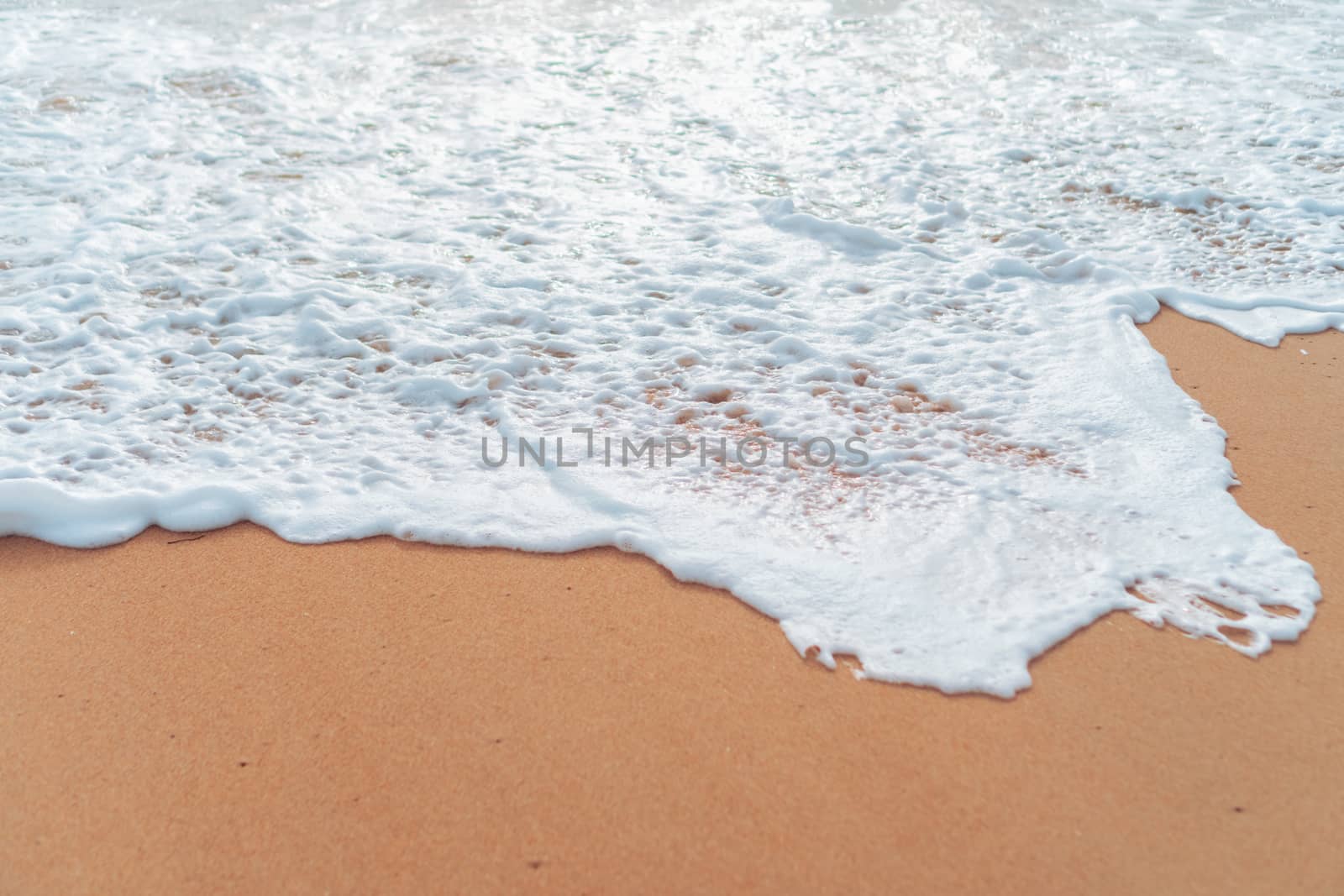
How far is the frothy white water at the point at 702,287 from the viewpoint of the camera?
97.3 inches

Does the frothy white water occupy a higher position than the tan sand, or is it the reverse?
the frothy white water

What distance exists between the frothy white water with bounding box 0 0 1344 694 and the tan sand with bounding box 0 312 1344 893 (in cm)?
13

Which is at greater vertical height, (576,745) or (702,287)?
(702,287)

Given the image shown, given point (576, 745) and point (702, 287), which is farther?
point (702, 287)

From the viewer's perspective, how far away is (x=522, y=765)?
1.93 meters

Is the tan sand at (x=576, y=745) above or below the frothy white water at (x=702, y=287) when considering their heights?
below

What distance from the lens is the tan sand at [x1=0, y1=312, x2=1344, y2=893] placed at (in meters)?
1.76

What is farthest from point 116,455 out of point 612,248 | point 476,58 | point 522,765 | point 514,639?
point 476,58

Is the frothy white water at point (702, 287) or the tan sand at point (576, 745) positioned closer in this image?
the tan sand at point (576, 745)

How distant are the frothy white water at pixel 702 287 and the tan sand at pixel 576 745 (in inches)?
5.1

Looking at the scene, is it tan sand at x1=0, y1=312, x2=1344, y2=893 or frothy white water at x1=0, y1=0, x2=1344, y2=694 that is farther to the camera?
frothy white water at x1=0, y1=0, x2=1344, y2=694

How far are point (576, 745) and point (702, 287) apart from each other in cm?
194

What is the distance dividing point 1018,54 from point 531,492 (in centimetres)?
442

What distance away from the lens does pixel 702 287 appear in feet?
11.5
